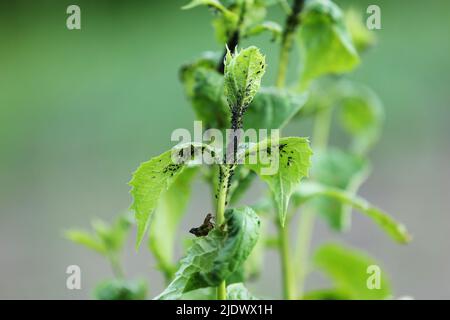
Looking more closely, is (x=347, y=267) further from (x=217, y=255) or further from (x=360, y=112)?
(x=217, y=255)

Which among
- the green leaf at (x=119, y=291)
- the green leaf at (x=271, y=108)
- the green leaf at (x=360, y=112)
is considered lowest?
the green leaf at (x=119, y=291)

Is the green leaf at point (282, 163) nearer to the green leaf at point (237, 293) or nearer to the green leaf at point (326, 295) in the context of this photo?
the green leaf at point (237, 293)

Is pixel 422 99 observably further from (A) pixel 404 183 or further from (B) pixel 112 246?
(B) pixel 112 246

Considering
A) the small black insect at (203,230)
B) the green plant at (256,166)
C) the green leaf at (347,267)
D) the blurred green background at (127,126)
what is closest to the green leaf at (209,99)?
the green plant at (256,166)

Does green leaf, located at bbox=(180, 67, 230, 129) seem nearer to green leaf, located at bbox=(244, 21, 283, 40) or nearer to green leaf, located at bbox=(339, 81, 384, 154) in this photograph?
green leaf, located at bbox=(244, 21, 283, 40)

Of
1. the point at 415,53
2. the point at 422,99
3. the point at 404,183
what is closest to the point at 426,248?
the point at 404,183

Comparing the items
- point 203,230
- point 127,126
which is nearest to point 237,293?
point 203,230
